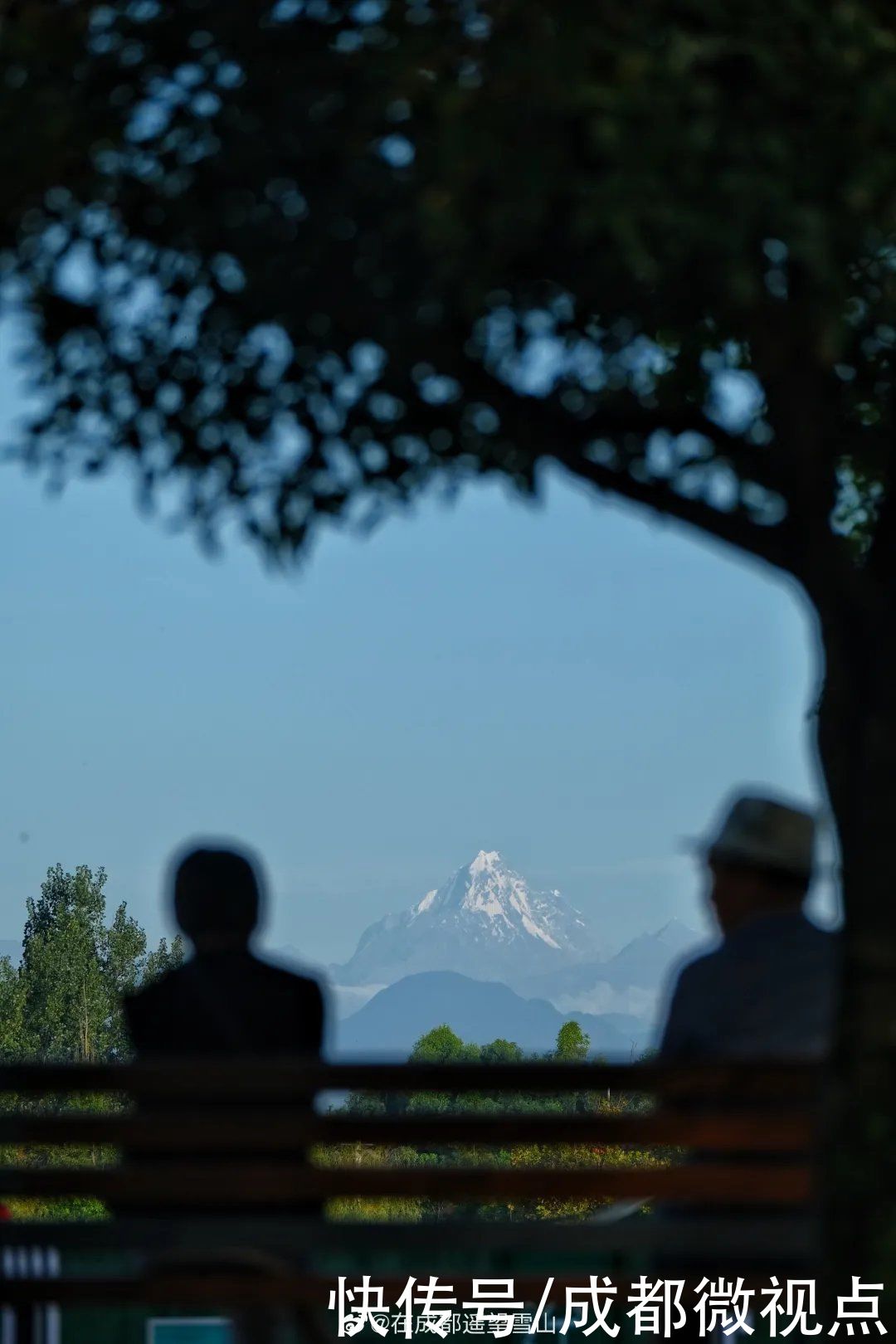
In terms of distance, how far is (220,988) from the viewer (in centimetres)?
572

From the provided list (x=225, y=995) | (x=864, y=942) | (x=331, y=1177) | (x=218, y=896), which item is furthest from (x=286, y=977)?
(x=864, y=942)

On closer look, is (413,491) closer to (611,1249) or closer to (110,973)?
(611,1249)

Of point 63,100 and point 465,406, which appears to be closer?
point 63,100

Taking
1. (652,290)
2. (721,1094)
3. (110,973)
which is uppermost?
(652,290)

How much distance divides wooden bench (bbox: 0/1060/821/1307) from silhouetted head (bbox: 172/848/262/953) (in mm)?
415

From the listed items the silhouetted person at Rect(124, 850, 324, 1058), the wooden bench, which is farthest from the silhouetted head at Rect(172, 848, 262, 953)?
the wooden bench

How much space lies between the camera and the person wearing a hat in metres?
5.58

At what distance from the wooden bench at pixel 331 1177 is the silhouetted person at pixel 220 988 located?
27 centimetres

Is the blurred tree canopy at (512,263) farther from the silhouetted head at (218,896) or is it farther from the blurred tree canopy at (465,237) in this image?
the silhouetted head at (218,896)

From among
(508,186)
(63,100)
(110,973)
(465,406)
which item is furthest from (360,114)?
(110,973)

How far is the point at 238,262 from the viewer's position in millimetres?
5293

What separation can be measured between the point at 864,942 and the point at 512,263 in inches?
79.6

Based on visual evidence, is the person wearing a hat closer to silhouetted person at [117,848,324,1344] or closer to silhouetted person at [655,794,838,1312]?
silhouetted person at [655,794,838,1312]

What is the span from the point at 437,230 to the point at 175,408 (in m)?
1.99
